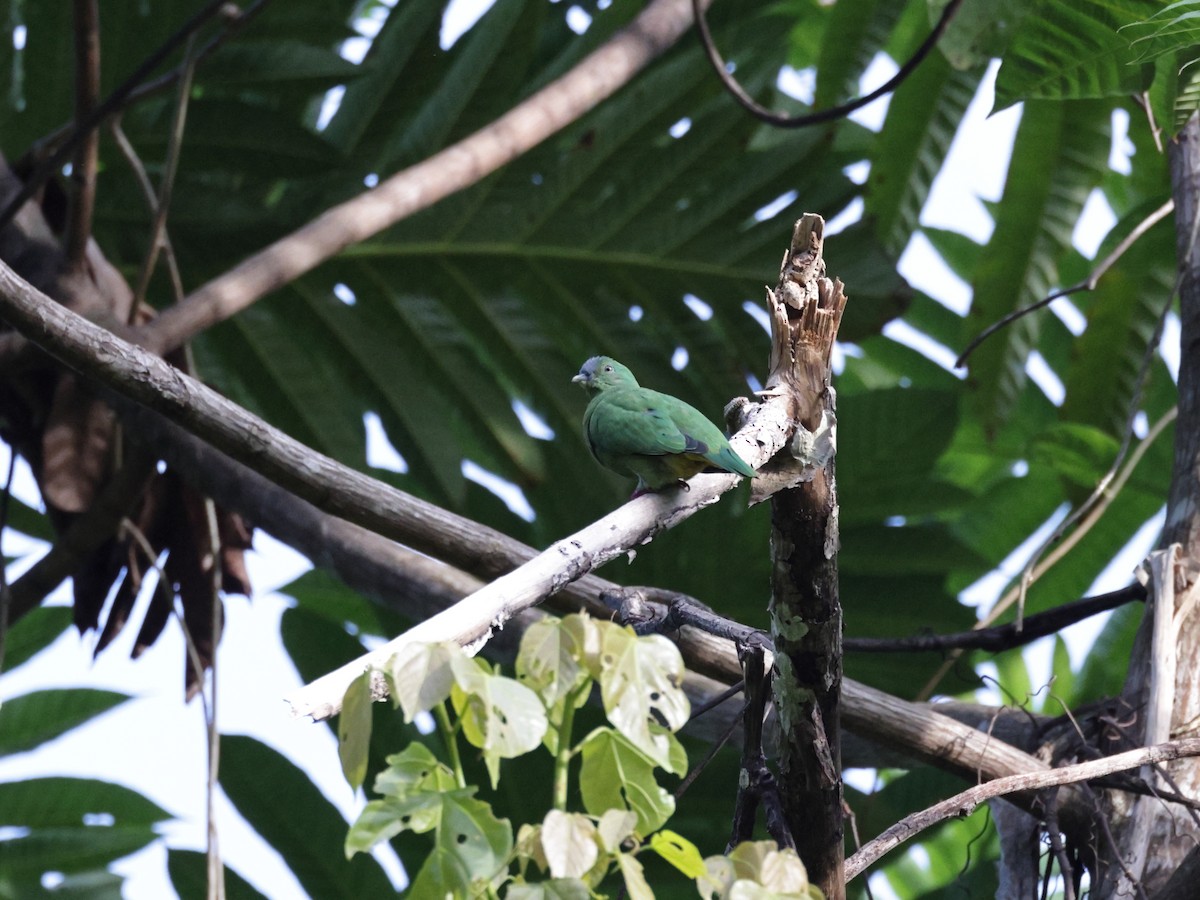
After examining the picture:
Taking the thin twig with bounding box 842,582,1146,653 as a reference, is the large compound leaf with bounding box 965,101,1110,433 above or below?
above

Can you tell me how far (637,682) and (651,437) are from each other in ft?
3.85

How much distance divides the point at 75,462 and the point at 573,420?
5.57 ft

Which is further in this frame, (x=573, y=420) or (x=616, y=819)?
(x=573, y=420)

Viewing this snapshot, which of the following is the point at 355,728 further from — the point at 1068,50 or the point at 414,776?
the point at 1068,50

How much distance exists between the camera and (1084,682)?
4980mm

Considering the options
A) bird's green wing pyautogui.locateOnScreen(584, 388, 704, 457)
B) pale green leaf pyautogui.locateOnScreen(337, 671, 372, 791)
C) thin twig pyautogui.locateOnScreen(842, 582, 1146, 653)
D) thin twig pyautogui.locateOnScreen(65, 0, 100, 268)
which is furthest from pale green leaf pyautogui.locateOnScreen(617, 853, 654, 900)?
thin twig pyautogui.locateOnScreen(65, 0, 100, 268)

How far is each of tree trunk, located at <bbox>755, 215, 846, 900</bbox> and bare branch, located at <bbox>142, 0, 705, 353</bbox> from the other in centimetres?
175

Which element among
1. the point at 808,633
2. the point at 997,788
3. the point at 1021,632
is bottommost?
the point at 997,788

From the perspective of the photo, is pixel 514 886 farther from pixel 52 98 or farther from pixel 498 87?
pixel 52 98

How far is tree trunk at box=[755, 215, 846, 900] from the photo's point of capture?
1850 millimetres

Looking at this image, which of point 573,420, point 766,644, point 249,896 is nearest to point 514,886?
point 766,644

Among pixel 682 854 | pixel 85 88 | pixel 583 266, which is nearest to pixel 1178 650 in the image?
pixel 682 854

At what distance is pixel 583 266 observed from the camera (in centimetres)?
469

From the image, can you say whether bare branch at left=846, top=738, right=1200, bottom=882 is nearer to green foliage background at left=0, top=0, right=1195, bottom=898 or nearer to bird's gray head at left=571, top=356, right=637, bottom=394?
bird's gray head at left=571, top=356, right=637, bottom=394
